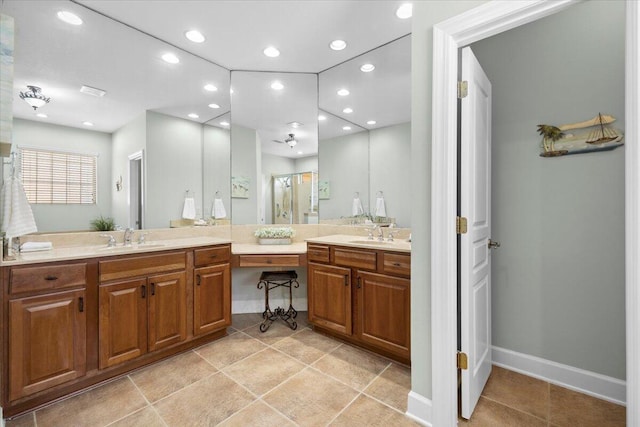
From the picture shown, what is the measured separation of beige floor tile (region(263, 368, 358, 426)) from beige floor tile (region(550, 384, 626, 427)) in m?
1.23

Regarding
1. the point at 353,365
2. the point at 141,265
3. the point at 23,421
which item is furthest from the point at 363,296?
the point at 23,421

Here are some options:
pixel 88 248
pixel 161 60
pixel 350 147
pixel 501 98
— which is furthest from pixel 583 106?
pixel 88 248

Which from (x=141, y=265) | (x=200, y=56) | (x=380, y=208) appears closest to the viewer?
(x=141, y=265)

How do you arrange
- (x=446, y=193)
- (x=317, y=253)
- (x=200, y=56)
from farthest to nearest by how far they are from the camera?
1. (x=200, y=56)
2. (x=317, y=253)
3. (x=446, y=193)

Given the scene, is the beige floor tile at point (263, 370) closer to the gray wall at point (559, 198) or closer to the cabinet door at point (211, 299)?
the cabinet door at point (211, 299)

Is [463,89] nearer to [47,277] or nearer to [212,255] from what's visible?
[212,255]

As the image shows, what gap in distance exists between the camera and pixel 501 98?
2.22m

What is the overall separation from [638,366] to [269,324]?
2713 mm

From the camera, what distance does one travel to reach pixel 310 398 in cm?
188

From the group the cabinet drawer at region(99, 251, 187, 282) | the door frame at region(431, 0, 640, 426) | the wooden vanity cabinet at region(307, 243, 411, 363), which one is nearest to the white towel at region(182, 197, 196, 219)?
the cabinet drawer at region(99, 251, 187, 282)

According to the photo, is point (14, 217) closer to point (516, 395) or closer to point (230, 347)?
A: point (230, 347)

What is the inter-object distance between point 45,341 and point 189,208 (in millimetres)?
1510

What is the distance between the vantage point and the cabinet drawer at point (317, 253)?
2.69 meters

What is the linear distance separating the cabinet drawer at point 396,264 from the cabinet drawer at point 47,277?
2142 mm
